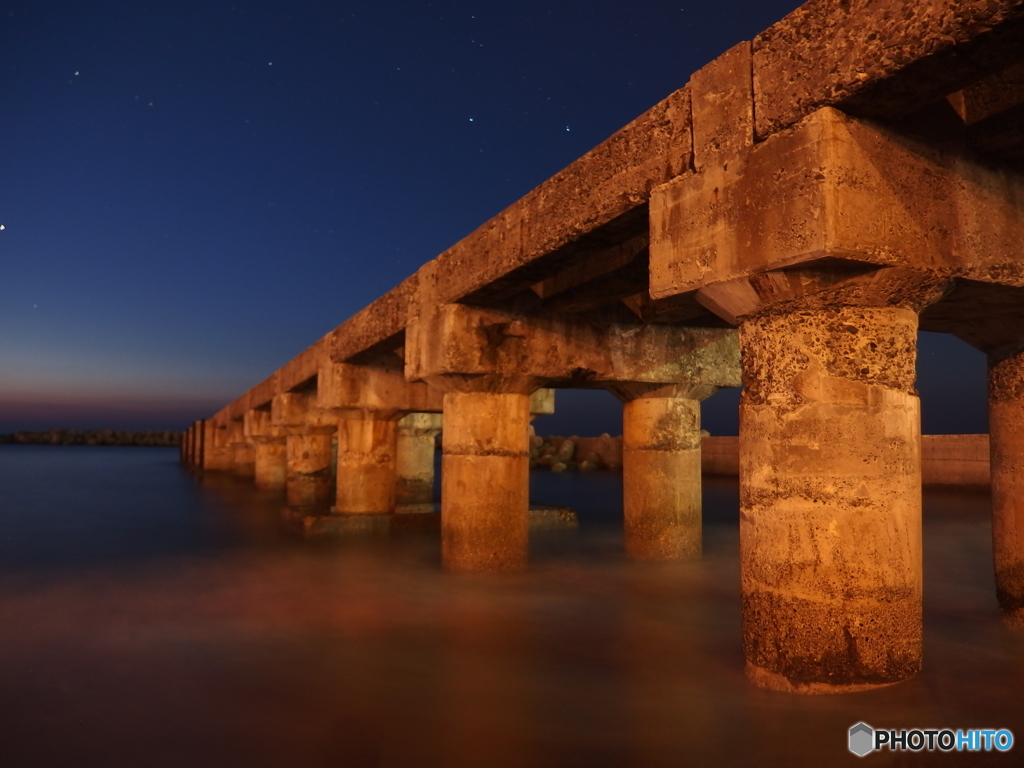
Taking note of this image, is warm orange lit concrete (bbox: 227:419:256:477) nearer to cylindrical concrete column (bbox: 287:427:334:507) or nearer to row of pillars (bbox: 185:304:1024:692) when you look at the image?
cylindrical concrete column (bbox: 287:427:334:507)

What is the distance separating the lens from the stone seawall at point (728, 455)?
17.2 m

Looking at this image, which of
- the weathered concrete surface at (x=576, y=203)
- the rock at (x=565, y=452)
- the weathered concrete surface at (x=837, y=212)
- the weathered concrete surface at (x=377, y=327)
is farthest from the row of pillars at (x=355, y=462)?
the rock at (x=565, y=452)

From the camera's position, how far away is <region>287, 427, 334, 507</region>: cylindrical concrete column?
626 inches

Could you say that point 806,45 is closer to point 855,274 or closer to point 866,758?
point 855,274

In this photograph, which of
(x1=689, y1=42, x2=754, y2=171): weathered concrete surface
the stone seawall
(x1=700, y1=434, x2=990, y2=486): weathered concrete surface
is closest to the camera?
(x1=689, y1=42, x2=754, y2=171): weathered concrete surface

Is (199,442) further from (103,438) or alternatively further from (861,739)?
(103,438)

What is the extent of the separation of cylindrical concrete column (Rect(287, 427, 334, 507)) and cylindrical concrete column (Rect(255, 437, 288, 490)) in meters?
6.28

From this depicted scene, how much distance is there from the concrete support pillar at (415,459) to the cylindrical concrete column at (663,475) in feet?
22.9

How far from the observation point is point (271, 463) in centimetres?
2244

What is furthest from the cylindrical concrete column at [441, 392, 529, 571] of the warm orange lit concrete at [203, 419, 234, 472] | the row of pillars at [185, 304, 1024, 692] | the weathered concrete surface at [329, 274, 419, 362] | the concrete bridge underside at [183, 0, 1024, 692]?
the warm orange lit concrete at [203, 419, 234, 472]

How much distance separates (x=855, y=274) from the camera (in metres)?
3.83

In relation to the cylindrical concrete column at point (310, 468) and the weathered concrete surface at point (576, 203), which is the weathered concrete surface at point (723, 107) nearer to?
the weathered concrete surface at point (576, 203)

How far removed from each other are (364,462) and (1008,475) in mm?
8901

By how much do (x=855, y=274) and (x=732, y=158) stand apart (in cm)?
86
